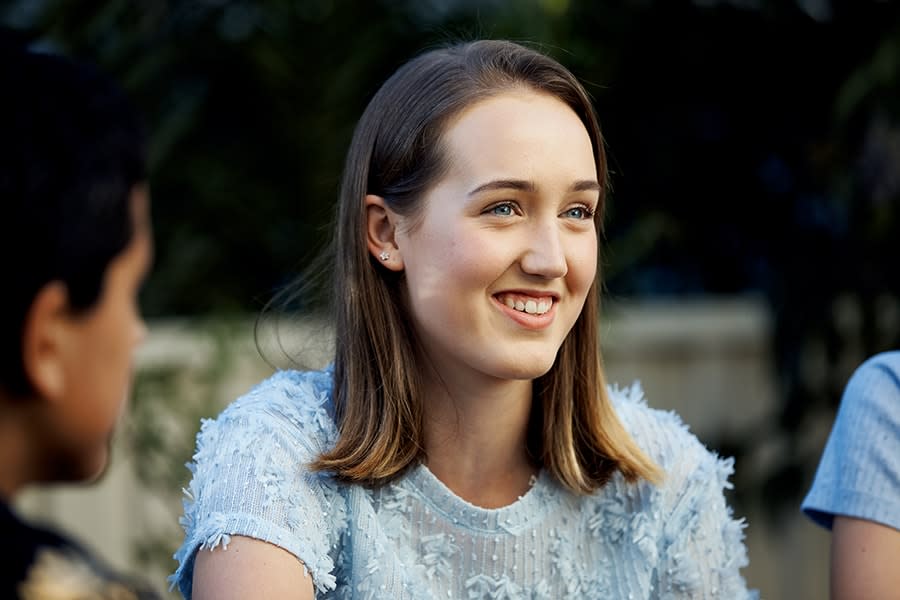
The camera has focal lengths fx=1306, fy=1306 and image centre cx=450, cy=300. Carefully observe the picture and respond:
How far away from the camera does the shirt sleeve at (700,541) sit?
6.47ft

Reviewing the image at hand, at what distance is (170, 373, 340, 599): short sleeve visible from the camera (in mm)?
1721

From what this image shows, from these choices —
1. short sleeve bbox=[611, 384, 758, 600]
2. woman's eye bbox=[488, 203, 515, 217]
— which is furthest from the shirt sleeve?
woman's eye bbox=[488, 203, 515, 217]

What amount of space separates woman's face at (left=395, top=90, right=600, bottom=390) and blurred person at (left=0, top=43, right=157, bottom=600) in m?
0.73

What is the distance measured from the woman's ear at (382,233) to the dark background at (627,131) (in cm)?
183

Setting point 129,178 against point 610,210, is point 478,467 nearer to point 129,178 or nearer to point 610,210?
point 129,178

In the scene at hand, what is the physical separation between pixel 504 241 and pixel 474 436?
12.9 inches

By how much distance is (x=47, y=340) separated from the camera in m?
1.09

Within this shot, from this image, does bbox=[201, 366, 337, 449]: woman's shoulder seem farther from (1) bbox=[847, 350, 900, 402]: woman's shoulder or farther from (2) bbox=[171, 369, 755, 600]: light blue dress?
(1) bbox=[847, 350, 900, 402]: woman's shoulder

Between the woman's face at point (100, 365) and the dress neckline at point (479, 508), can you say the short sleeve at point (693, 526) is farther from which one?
the woman's face at point (100, 365)

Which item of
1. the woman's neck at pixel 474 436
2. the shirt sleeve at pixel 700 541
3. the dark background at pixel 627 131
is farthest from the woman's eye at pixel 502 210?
the dark background at pixel 627 131

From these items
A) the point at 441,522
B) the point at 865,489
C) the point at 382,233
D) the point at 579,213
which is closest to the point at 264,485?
the point at 441,522

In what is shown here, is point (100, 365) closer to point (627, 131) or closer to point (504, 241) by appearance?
point (504, 241)

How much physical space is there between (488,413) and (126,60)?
2.38 m

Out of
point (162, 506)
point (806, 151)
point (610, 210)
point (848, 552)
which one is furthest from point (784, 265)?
point (848, 552)
